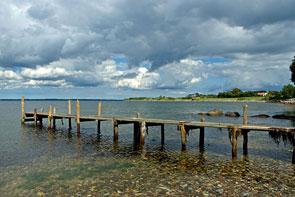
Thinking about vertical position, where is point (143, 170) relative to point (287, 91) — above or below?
below

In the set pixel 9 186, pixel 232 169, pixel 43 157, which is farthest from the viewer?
pixel 43 157

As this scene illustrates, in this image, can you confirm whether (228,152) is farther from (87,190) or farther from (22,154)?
(22,154)

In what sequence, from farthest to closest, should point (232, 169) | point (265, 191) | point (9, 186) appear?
point (232, 169) < point (9, 186) < point (265, 191)

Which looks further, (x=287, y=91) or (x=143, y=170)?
(x=287, y=91)

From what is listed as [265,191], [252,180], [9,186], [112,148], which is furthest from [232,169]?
[9,186]

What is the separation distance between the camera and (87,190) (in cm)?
1108

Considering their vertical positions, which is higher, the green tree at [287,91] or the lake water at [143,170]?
the green tree at [287,91]

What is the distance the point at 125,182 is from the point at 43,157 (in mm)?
8375

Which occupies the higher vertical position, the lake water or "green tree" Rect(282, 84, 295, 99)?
"green tree" Rect(282, 84, 295, 99)

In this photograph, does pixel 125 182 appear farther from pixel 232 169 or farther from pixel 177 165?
pixel 232 169

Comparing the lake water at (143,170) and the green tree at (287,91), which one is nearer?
the lake water at (143,170)

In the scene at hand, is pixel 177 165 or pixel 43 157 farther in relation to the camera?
pixel 43 157

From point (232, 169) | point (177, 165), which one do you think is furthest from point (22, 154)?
point (232, 169)

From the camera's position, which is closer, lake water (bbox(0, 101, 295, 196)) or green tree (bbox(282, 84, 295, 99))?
lake water (bbox(0, 101, 295, 196))
